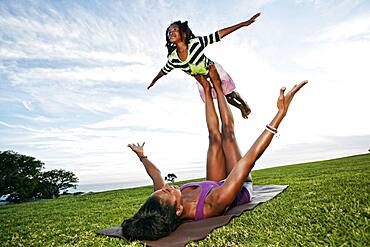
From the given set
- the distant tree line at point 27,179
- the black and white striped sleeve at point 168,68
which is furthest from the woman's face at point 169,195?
the distant tree line at point 27,179

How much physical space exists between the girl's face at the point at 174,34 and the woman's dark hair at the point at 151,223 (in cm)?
419

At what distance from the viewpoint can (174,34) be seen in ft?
23.7

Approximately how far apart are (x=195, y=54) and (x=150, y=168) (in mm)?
2768

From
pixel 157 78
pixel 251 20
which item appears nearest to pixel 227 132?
pixel 251 20

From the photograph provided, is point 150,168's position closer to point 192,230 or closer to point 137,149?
point 137,149

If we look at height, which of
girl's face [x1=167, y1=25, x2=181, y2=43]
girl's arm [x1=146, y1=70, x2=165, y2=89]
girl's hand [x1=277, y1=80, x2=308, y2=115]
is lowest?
girl's hand [x1=277, y1=80, x2=308, y2=115]

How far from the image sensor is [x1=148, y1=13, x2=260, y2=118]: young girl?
6.97m

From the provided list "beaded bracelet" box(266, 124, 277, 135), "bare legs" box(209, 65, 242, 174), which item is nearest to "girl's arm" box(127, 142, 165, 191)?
"bare legs" box(209, 65, 242, 174)

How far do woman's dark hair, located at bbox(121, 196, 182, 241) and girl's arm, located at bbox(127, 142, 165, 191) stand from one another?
1.46 m

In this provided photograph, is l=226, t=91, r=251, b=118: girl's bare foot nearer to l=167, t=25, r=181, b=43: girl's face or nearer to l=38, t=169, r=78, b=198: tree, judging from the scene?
l=167, t=25, r=181, b=43: girl's face

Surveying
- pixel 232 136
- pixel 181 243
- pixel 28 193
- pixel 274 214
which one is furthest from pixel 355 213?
pixel 28 193

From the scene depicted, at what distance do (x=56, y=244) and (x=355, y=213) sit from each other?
420 cm

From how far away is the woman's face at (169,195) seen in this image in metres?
4.29

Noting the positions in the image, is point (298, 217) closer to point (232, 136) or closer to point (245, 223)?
point (245, 223)
